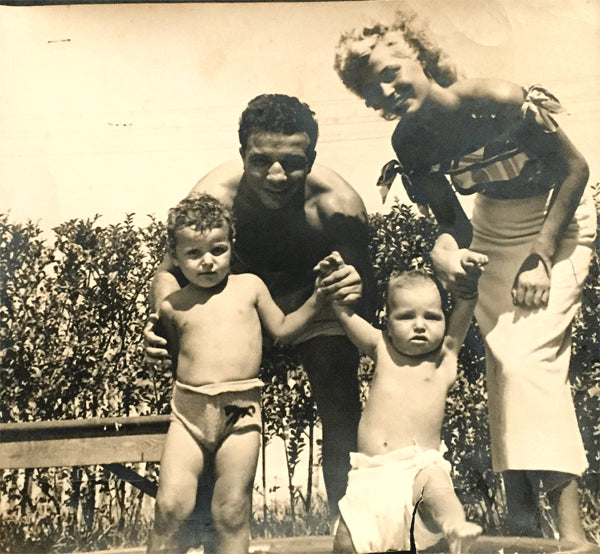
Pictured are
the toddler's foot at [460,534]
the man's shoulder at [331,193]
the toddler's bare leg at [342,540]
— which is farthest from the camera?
the man's shoulder at [331,193]

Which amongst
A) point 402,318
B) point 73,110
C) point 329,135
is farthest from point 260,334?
point 73,110

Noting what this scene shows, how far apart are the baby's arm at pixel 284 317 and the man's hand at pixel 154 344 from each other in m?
0.35

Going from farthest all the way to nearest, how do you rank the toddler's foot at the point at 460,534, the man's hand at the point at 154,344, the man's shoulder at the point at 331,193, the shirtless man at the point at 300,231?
the man's shoulder at the point at 331,193, the shirtless man at the point at 300,231, the man's hand at the point at 154,344, the toddler's foot at the point at 460,534

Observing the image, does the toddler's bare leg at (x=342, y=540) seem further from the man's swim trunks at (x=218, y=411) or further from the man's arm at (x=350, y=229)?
the man's arm at (x=350, y=229)

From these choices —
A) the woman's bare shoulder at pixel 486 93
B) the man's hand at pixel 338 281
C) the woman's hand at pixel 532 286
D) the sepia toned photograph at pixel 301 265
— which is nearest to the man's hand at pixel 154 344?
the sepia toned photograph at pixel 301 265

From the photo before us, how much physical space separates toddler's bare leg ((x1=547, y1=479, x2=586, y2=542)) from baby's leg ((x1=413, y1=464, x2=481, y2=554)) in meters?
0.44

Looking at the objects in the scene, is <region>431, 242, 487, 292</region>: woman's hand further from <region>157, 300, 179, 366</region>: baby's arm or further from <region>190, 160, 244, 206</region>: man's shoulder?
<region>157, 300, 179, 366</region>: baby's arm

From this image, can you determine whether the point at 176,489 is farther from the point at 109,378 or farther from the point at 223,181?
the point at 223,181

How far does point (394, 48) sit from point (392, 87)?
0.15 m

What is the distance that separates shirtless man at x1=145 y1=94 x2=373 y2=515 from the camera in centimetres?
439

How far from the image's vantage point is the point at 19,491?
4.35 meters

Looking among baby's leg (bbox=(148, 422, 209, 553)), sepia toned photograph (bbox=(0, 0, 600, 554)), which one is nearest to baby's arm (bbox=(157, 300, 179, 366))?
sepia toned photograph (bbox=(0, 0, 600, 554))

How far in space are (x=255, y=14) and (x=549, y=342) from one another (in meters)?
1.61

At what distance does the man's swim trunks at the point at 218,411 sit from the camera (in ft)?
13.5
